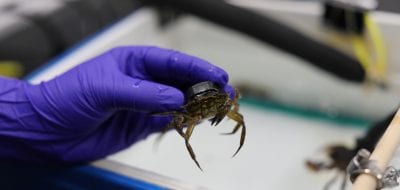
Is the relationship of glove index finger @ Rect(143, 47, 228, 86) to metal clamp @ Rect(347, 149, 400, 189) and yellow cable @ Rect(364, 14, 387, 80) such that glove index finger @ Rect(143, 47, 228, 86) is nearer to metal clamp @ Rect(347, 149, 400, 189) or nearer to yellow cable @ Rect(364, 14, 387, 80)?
metal clamp @ Rect(347, 149, 400, 189)

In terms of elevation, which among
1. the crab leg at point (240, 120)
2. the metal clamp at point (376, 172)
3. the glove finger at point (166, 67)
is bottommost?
the crab leg at point (240, 120)

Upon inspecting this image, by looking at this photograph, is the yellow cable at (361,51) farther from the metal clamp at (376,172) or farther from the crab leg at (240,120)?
the metal clamp at (376,172)

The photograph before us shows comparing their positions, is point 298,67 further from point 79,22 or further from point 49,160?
point 49,160

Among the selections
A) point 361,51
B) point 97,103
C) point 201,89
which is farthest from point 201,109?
point 361,51

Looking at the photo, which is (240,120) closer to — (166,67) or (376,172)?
(166,67)

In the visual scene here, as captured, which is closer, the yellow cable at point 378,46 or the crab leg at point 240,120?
the crab leg at point 240,120

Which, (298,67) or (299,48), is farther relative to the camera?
(298,67)

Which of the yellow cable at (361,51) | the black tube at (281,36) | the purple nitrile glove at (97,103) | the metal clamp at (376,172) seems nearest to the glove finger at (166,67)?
the purple nitrile glove at (97,103)

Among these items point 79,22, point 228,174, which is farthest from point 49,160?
point 79,22
